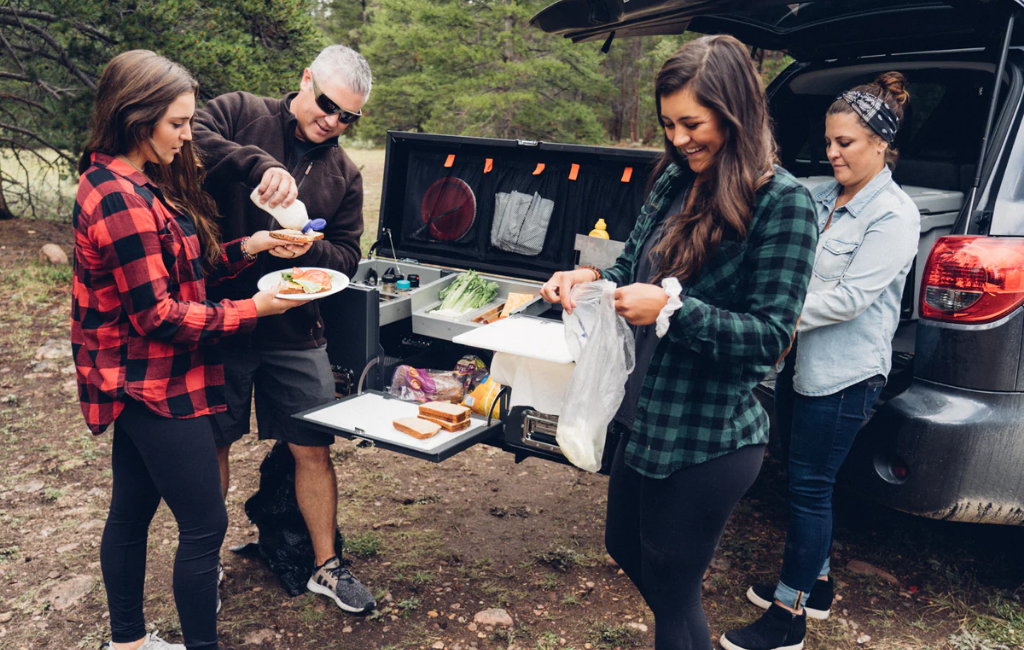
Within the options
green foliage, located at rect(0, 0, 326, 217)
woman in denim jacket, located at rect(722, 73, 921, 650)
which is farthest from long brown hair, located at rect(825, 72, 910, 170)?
green foliage, located at rect(0, 0, 326, 217)

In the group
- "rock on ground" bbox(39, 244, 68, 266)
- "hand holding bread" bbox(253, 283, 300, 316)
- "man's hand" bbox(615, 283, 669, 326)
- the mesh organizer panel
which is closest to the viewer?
"man's hand" bbox(615, 283, 669, 326)

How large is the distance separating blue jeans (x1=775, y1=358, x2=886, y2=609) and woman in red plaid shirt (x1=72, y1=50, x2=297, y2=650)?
168cm

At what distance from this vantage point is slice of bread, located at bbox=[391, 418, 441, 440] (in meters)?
2.61

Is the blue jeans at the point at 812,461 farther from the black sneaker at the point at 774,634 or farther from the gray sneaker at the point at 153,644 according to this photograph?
the gray sneaker at the point at 153,644

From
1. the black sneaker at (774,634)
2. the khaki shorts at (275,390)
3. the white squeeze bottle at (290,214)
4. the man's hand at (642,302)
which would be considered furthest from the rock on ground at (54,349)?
the man's hand at (642,302)

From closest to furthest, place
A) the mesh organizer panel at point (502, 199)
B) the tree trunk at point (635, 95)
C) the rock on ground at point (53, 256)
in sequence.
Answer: the mesh organizer panel at point (502, 199) → the rock on ground at point (53, 256) → the tree trunk at point (635, 95)

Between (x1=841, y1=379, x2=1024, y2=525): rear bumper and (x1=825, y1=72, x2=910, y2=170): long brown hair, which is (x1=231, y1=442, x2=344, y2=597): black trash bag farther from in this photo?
(x1=825, y1=72, x2=910, y2=170): long brown hair

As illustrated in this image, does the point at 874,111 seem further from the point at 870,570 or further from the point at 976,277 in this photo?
the point at 870,570

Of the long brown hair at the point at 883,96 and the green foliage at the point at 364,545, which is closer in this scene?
the long brown hair at the point at 883,96

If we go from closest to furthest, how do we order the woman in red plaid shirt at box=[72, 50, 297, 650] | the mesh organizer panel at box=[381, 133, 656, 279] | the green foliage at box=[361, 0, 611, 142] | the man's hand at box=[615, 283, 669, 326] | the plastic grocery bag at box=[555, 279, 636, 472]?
the man's hand at box=[615, 283, 669, 326], the plastic grocery bag at box=[555, 279, 636, 472], the woman in red plaid shirt at box=[72, 50, 297, 650], the mesh organizer panel at box=[381, 133, 656, 279], the green foliage at box=[361, 0, 611, 142]

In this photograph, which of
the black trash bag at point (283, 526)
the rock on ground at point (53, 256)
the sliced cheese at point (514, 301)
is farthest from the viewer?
the rock on ground at point (53, 256)

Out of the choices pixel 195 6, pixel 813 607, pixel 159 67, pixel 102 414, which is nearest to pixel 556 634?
pixel 813 607

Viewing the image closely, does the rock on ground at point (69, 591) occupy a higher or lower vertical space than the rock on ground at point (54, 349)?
lower

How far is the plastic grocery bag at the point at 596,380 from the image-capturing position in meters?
1.91
